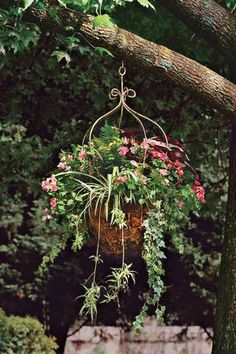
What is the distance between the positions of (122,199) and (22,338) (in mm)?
3177

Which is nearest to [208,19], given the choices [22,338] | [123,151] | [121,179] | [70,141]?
[123,151]

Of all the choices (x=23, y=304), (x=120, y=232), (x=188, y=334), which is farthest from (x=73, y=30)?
(x=188, y=334)

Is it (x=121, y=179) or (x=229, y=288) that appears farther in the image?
(x=229, y=288)

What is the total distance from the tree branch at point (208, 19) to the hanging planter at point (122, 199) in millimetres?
786

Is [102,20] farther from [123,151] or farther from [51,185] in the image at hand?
[51,185]

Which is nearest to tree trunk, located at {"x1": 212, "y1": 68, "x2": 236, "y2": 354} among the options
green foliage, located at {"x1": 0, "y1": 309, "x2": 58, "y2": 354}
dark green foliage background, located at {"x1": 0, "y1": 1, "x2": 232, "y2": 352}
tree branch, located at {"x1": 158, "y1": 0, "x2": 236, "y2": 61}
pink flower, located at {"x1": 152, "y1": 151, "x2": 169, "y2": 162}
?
tree branch, located at {"x1": 158, "y1": 0, "x2": 236, "y2": 61}

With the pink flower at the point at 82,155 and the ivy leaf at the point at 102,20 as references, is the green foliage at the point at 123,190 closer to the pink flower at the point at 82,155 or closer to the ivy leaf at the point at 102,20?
the pink flower at the point at 82,155

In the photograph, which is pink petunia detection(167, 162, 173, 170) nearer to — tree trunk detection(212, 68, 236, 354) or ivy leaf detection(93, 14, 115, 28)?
→ ivy leaf detection(93, 14, 115, 28)

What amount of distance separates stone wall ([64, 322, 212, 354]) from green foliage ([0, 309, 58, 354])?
288cm

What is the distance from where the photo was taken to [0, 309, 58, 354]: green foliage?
6195 mm

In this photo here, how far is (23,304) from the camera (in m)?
8.80

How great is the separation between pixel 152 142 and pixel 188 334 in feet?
20.6

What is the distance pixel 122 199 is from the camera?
354 centimetres

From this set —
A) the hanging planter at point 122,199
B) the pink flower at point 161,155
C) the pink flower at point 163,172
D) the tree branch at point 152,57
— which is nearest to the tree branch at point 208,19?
the tree branch at point 152,57
